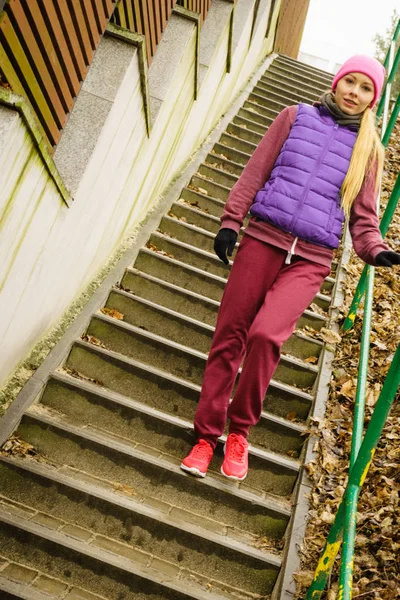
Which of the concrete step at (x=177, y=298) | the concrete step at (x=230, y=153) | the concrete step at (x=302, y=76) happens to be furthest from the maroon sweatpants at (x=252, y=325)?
the concrete step at (x=302, y=76)

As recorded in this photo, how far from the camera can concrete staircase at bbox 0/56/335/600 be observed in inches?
115

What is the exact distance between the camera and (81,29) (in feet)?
10.9

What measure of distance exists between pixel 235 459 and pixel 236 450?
6 cm

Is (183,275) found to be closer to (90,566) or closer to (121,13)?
(121,13)

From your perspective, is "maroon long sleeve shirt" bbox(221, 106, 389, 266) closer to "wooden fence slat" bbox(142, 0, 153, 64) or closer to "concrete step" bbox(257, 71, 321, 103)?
"wooden fence slat" bbox(142, 0, 153, 64)

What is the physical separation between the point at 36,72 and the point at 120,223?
2.24 m

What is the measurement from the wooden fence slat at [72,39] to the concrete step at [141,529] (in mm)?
2418

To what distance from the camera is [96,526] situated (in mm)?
3158

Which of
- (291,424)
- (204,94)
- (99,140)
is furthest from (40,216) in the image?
(204,94)

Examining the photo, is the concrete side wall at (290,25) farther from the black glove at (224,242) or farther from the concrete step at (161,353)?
the black glove at (224,242)

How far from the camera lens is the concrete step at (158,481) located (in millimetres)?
3332

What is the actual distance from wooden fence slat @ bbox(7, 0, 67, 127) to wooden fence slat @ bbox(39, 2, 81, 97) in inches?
3.5

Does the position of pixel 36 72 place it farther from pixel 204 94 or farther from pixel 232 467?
pixel 204 94

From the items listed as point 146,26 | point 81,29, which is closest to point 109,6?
point 81,29
